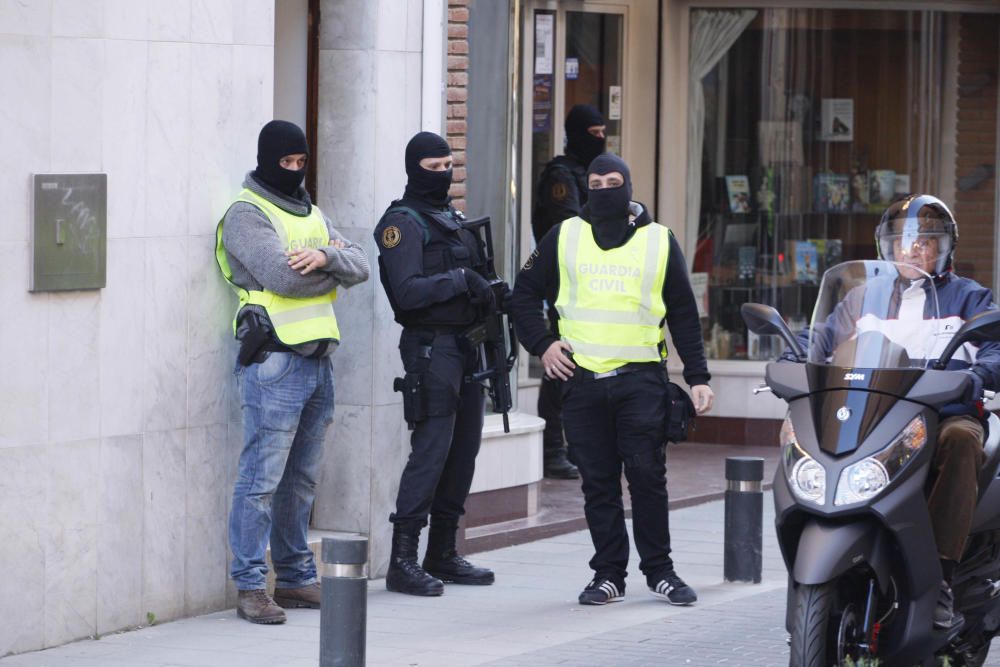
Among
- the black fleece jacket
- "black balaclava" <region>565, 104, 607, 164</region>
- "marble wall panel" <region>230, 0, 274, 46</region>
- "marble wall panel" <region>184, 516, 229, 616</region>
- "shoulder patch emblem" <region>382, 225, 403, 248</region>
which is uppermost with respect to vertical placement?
"marble wall panel" <region>230, 0, 274, 46</region>

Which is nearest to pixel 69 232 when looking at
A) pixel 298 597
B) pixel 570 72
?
pixel 298 597

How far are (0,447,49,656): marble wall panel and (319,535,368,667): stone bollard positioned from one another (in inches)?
66.1

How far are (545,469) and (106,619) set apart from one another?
514 cm

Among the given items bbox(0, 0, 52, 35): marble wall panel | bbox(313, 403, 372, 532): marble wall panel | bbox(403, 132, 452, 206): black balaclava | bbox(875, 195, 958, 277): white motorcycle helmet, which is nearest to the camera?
bbox(875, 195, 958, 277): white motorcycle helmet

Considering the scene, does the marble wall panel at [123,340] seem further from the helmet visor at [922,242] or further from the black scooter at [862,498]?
the helmet visor at [922,242]

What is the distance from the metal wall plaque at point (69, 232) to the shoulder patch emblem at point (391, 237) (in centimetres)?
141

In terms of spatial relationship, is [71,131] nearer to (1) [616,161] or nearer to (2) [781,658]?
(1) [616,161]

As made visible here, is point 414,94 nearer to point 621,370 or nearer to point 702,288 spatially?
point 621,370

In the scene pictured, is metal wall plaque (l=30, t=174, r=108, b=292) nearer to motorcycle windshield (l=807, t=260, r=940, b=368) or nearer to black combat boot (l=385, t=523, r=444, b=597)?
black combat boot (l=385, t=523, r=444, b=597)

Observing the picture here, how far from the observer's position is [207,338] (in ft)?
27.6

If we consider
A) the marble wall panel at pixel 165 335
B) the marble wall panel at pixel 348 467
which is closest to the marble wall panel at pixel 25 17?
the marble wall panel at pixel 165 335

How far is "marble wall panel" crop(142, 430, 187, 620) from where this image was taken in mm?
8156

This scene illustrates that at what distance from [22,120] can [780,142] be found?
8238mm

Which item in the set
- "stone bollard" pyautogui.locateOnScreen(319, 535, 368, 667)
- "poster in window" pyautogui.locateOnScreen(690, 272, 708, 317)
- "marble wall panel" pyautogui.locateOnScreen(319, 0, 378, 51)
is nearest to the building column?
"marble wall panel" pyautogui.locateOnScreen(319, 0, 378, 51)
